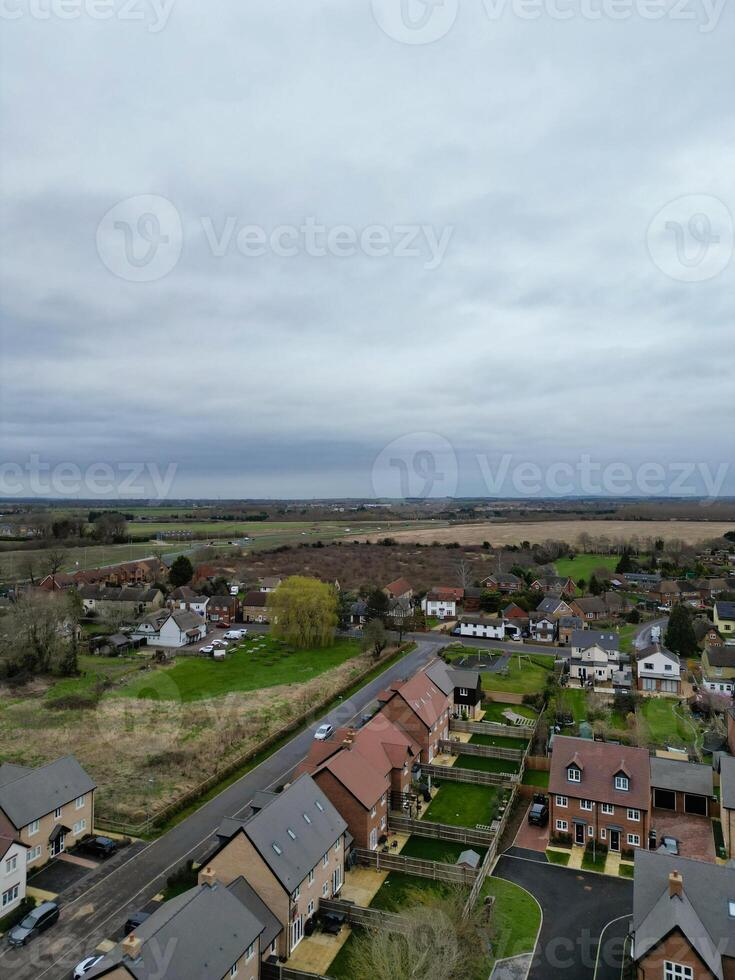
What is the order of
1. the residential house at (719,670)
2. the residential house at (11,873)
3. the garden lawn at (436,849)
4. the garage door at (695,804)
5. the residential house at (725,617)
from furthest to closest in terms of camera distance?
the residential house at (725,617), the residential house at (719,670), the garage door at (695,804), the garden lawn at (436,849), the residential house at (11,873)

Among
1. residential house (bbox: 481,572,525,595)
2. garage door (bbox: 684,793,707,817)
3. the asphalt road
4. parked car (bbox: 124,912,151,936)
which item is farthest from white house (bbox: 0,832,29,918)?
residential house (bbox: 481,572,525,595)

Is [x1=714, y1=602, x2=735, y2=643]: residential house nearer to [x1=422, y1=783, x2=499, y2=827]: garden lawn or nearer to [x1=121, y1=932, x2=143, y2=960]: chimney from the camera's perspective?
[x1=422, y1=783, x2=499, y2=827]: garden lawn

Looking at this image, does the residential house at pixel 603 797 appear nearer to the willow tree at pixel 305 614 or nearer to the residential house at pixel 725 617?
the willow tree at pixel 305 614

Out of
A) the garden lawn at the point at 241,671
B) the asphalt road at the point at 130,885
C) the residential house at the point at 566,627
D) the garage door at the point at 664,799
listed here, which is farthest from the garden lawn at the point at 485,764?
the residential house at the point at 566,627

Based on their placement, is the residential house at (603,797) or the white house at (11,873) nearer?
the white house at (11,873)

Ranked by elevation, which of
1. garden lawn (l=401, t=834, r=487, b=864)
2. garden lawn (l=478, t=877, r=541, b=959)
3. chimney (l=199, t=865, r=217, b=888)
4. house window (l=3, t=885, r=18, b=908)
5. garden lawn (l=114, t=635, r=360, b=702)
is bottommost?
garden lawn (l=401, t=834, r=487, b=864)

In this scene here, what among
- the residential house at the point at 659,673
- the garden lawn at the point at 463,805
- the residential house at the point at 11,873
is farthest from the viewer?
the residential house at the point at 659,673
